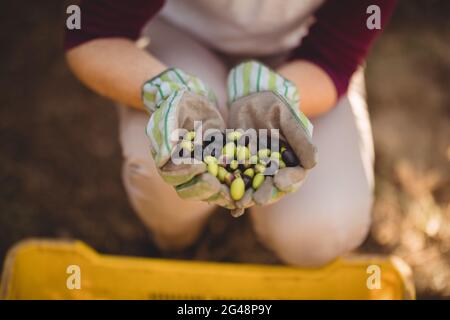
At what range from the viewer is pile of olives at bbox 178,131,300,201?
0.75m

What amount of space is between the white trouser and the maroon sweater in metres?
0.09

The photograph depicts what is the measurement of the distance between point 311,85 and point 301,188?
179mm

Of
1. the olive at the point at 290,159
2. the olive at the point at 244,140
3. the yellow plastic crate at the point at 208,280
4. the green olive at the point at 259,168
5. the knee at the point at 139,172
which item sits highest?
the olive at the point at 244,140

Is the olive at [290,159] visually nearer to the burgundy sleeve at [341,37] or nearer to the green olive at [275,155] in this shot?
the green olive at [275,155]

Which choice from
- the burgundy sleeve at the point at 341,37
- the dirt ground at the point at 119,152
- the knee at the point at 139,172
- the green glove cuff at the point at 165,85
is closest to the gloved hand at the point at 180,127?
the green glove cuff at the point at 165,85

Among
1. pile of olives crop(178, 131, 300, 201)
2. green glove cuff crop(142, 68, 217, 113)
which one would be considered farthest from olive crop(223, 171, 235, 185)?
green glove cuff crop(142, 68, 217, 113)

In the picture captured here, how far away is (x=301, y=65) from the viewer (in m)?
1.01

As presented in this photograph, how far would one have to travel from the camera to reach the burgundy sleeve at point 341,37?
3.17ft

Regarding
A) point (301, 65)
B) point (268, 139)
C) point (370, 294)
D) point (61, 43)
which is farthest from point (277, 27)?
point (61, 43)

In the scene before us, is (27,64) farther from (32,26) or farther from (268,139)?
(268,139)

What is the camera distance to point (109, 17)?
96 cm

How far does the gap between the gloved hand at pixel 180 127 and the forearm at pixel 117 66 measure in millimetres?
66

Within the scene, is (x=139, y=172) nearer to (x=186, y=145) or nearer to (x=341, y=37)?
(x=186, y=145)

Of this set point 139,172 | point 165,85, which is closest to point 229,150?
point 165,85
